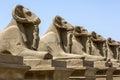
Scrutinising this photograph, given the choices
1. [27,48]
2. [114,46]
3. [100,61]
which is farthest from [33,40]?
[114,46]

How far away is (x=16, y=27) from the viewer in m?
10.9

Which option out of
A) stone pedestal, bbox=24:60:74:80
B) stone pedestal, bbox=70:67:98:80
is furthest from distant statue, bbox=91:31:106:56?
stone pedestal, bbox=24:60:74:80

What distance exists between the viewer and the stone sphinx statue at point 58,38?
43.4ft

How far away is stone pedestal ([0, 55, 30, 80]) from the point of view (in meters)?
7.54

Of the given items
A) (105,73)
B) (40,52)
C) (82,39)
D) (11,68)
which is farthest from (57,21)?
(11,68)

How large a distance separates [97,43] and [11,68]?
12.7 meters

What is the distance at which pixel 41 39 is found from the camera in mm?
13461

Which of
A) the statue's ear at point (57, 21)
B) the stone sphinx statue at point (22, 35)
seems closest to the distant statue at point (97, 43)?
the statue's ear at point (57, 21)

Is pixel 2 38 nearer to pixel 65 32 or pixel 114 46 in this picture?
pixel 65 32

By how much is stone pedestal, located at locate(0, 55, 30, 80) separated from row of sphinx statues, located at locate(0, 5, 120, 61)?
2166mm

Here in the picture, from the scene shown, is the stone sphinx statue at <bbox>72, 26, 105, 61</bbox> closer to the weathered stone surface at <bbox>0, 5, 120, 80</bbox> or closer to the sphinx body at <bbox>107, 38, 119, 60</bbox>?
the weathered stone surface at <bbox>0, 5, 120, 80</bbox>

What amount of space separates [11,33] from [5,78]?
10.9 ft

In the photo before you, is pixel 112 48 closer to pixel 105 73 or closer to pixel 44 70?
pixel 105 73

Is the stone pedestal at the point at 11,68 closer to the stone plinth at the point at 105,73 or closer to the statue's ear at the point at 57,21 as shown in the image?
the statue's ear at the point at 57,21
